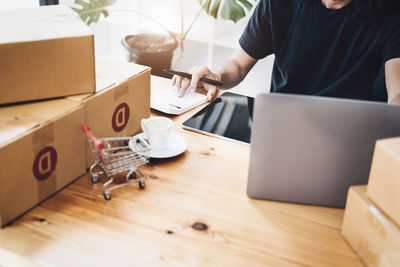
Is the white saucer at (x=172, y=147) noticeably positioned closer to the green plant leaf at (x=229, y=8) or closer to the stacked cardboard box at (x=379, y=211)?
the stacked cardboard box at (x=379, y=211)

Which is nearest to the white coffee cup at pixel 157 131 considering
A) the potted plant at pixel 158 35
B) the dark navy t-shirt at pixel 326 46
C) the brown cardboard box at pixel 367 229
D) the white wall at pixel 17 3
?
the brown cardboard box at pixel 367 229

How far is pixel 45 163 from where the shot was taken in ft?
2.90

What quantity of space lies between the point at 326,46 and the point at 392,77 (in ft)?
0.94

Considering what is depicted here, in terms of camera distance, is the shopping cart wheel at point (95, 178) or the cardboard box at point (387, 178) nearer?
the cardboard box at point (387, 178)

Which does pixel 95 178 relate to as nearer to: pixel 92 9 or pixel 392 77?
pixel 392 77

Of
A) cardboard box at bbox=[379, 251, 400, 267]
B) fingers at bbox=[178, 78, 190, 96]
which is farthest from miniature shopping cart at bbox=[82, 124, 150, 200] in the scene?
cardboard box at bbox=[379, 251, 400, 267]

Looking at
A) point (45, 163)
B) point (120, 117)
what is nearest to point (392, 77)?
point (120, 117)

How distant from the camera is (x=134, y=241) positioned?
788 millimetres

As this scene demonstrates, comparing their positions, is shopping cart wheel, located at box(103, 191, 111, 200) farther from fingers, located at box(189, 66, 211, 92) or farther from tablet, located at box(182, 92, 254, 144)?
fingers, located at box(189, 66, 211, 92)

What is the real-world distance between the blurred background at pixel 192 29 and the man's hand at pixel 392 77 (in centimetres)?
123

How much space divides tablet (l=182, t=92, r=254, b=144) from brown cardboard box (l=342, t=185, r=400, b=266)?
0.43 metres

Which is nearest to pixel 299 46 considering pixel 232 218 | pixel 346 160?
pixel 346 160

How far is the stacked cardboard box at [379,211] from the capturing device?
0.69m

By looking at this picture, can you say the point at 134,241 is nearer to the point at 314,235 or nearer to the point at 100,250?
the point at 100,250
